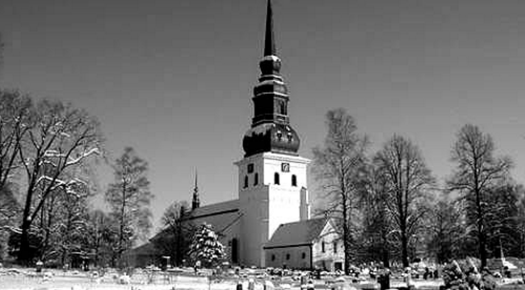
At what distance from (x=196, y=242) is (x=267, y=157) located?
13.8m

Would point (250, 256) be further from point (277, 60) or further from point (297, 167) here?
point (277, 60)

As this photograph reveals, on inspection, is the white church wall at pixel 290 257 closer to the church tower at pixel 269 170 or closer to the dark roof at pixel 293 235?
the dark roof at pixel 293 235

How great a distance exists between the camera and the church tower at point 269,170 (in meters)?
72.1

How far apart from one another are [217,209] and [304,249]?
24058 millimetres

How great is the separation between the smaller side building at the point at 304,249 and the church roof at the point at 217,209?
11796 mm

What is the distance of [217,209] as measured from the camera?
3369 inches

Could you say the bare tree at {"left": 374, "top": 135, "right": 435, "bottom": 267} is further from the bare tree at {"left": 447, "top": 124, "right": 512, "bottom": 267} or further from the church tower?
the church tower

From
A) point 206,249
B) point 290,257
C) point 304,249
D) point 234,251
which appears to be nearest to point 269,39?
point 234,251

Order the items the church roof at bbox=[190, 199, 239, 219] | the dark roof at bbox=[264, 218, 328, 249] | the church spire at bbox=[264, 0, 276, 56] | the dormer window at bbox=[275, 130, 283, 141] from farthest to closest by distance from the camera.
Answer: the church roof at bbox=[190, 199, 239, 219], the church spire at bbox=[264, 0, 276, 56], the dormer window at bbox=[275, 130, 283, 141], the dark roof at bbox=[264, 218, 328, 249]

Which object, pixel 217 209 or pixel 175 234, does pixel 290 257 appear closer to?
pixel 175 234

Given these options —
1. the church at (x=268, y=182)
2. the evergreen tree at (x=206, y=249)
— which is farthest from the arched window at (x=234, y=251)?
the evergreen tree at (x=206, y=249)

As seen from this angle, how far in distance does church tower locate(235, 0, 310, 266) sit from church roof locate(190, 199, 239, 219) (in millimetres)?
5468

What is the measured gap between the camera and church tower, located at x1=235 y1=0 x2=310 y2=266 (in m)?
72.1

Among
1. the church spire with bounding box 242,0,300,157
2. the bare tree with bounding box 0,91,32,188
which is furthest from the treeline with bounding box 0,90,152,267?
the church spire with bounding box 242,0,300,157
